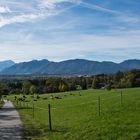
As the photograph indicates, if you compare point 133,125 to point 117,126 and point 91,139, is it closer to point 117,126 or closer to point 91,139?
point 117,126

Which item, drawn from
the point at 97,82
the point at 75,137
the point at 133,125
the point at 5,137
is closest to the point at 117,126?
the point at 133,125

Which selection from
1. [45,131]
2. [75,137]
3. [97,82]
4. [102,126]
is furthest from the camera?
[97,82]

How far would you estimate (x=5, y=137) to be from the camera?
22.0 m

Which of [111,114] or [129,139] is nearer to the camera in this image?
[129,139]

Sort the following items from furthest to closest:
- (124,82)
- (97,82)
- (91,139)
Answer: (97,82)
(124,82)
(91,139)

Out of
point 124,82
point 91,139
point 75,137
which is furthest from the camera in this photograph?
point 124,82

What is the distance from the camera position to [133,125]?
66.2ft

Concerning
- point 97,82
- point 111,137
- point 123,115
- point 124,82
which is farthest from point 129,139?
point 97,82

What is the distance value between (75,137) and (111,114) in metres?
6.81

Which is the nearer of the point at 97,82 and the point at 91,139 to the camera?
the point at 91,139

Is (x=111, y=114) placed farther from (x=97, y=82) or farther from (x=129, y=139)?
(x=97, y=82)

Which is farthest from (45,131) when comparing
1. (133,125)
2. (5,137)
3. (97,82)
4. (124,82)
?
(97,82)

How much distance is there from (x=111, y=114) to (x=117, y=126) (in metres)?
5.55

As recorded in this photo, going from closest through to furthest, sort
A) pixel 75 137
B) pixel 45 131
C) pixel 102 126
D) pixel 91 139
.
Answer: pixel 91 139
pixel 75 137
pixel 102 126
pixel 45 131
